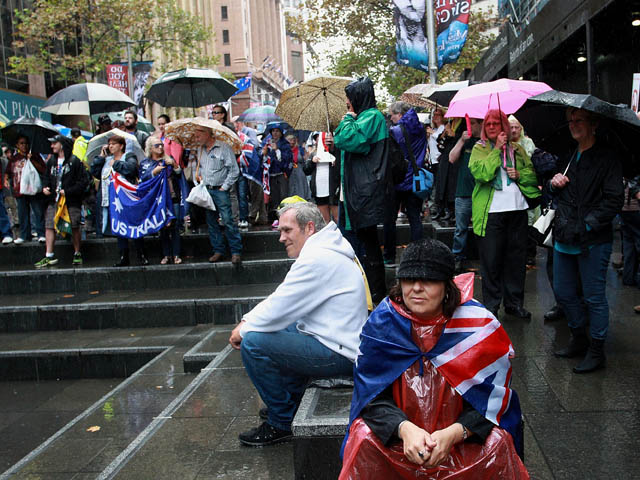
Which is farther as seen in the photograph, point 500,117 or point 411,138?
point 411,138

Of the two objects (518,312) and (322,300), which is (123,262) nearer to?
(518,312)

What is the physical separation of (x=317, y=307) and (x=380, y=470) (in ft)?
4.44

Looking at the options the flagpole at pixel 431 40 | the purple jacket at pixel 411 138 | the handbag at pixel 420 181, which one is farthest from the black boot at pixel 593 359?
the flagpole at pixel 431 40

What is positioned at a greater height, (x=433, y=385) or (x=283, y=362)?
(x=433, y=385)

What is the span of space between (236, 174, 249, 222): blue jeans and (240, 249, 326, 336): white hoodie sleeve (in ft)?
26.4

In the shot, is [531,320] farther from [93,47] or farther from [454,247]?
[93,47]

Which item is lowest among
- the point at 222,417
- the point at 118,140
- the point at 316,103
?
the point at 222,417

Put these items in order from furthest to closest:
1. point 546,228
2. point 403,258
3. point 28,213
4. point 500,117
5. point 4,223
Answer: point 4,223 → point 28,213 → point 500,117 → point 546,228 → point 403,258

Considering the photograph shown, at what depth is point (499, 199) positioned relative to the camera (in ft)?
18.9

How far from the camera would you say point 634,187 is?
620 cm

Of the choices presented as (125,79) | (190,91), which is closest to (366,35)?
(125,79)

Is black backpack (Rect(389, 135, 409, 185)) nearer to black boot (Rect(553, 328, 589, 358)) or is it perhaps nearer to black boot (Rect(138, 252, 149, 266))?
black boot (Rect(553, 328, 589, 358))

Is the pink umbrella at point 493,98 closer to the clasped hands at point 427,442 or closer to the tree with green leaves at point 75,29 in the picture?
the clasped hands at point 427,442

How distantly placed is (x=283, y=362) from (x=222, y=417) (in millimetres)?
996
